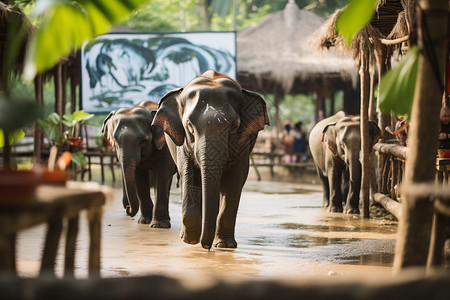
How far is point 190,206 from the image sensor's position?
24.0 feet

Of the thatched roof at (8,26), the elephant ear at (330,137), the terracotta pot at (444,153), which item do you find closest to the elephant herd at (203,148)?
the thatched roof at (8,26)

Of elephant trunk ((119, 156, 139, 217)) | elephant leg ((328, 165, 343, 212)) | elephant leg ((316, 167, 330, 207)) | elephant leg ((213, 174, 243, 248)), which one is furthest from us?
elephant leg ((316, 167, 330, 207))

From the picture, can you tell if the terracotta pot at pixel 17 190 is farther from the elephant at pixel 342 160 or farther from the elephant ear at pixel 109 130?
the elephant at pixel 342 160

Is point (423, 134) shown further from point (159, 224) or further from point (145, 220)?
point (145, 220)

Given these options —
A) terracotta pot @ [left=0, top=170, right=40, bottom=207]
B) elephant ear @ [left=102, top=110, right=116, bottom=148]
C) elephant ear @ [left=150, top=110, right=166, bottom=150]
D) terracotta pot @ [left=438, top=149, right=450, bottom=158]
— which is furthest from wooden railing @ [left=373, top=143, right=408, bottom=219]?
terracotta pot @ [left=0, top=170, right=40, bottom=207]

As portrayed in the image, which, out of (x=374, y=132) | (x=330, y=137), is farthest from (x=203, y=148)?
(x=330, y=137)

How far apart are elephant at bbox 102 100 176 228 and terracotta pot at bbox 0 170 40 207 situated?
632 centimetres

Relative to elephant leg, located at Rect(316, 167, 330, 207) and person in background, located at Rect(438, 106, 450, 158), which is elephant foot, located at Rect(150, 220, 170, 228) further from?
elephant leg, located at Rect(316, 167, 330, 207)

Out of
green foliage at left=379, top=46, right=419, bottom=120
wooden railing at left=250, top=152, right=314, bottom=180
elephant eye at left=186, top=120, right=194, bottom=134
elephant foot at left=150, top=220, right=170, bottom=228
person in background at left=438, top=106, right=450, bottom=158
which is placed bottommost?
wooden railing at left=250, top=152, right=314, bottom=180

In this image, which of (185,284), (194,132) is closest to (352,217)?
(194,132)

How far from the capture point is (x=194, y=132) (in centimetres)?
698

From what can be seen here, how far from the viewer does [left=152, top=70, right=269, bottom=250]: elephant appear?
678cm

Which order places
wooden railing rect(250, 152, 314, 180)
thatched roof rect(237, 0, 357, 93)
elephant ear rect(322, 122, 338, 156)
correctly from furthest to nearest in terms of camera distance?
thatched roof rect(237, 0, 357, 93), wooden railing rect(250, 152, 314, 180), elephant ear rect(322, 122, 338, 156)

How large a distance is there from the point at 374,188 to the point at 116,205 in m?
3.97
